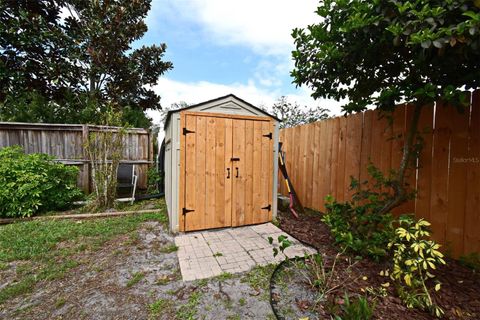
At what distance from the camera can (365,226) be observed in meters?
2.57

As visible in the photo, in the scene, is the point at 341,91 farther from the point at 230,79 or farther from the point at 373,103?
the point at 230,79

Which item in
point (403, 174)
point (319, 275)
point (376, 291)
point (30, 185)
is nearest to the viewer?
point (376, 291)

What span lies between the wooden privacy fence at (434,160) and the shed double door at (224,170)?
4.26 feet

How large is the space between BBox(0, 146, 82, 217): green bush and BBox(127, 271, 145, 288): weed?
328 centimetres

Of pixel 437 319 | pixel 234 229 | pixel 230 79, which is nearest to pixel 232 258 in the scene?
pixel 234 229

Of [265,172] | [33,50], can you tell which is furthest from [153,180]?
[33,50]

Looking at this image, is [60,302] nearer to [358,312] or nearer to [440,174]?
[358,312]

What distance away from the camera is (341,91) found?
2.83 m

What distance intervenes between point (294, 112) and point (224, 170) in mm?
10482

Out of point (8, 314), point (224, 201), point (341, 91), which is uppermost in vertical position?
point (341, 91)

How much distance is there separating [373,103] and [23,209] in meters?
5.98

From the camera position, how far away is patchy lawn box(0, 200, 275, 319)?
1709 mm

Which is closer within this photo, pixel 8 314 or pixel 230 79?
pixel 8 314

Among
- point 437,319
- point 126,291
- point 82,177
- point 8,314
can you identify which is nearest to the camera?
point 437,319
